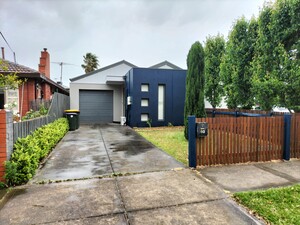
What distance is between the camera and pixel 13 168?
3732 mm

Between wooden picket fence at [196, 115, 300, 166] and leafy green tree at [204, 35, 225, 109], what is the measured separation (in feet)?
22.0

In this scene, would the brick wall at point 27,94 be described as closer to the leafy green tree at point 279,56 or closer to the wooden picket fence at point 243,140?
the wooden picket fence at point 243,140

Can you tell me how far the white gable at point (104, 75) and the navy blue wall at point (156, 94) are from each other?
4.34 metres

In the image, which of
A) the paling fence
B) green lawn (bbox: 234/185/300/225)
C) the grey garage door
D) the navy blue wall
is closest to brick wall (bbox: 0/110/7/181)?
green lawn (bbox: 234/185/300/225)

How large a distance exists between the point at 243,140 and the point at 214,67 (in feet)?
26.5

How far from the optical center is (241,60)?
8828 mm

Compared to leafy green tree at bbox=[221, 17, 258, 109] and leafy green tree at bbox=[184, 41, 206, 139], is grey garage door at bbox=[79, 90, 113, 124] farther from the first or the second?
leafy green tree at bbox=[221, 17, 258, 109]

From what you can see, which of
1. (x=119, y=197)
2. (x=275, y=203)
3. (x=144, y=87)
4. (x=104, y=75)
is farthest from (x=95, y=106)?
Result: (x=275, y=203)

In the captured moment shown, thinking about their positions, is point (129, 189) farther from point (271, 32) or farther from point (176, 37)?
point (176, 37)

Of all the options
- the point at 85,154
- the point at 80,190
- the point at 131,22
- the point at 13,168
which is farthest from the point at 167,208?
the point at 131,22

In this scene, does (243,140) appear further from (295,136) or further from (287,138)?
(295,136)

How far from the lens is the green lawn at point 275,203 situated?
8.84 feet

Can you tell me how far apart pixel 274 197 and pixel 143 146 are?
4.57 metres

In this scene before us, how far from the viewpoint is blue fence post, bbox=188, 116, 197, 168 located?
4.67m
